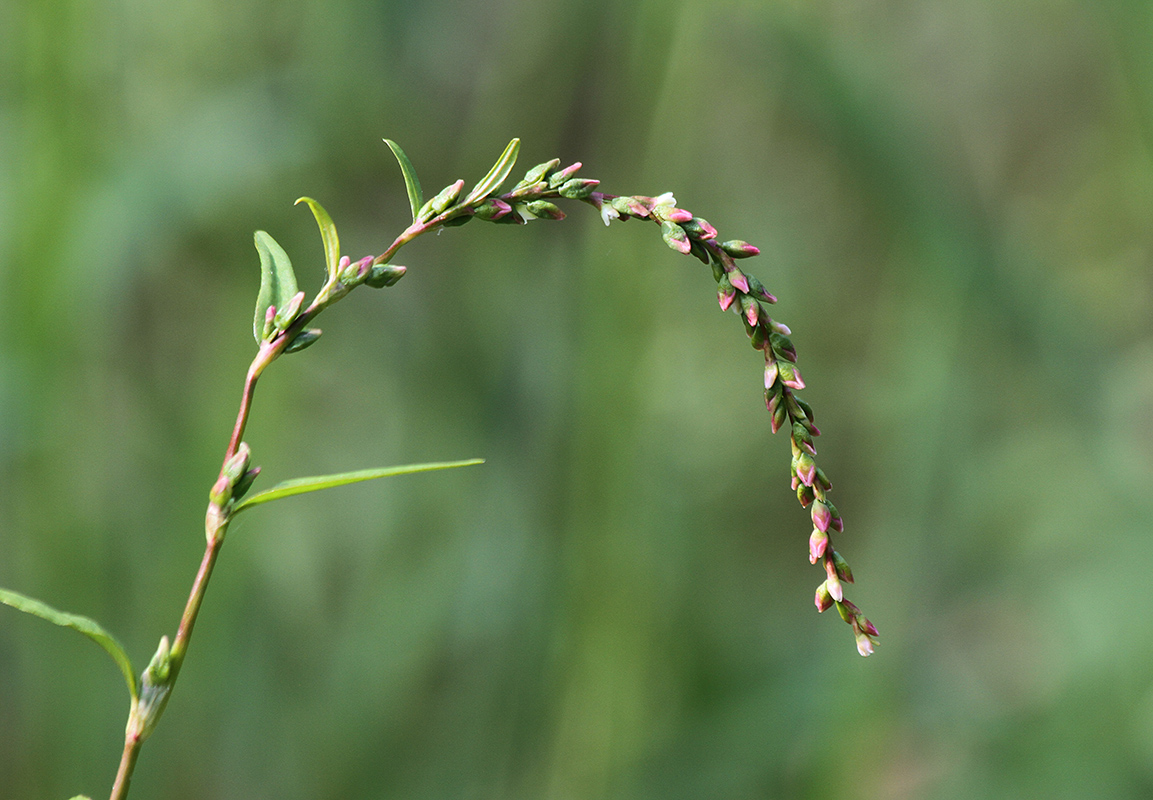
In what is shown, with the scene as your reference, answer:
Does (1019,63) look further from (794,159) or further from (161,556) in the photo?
(161,556)

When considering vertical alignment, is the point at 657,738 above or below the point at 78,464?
below

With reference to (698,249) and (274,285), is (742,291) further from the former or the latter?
(274,285)

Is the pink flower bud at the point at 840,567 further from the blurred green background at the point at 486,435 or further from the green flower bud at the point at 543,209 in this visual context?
the blurred green background at the point at 486,435

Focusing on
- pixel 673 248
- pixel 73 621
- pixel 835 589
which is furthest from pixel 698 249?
pixel 73 621

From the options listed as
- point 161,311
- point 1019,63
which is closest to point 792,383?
point 161,311

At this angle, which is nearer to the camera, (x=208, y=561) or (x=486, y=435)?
(x=208, y=561)

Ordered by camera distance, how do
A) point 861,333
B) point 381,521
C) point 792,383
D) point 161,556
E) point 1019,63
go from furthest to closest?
point 1019,63 < point 861,333 < point 381,521 < point 161,556 < point 792,383
